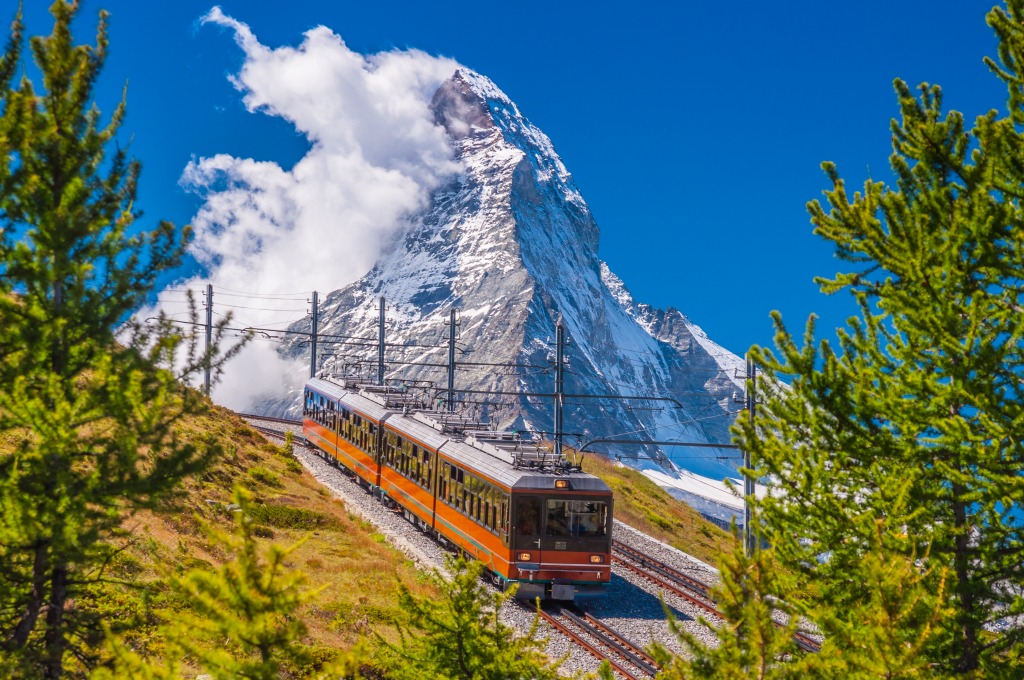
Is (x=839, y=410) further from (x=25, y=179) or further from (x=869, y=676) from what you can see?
(x=25, y=179)

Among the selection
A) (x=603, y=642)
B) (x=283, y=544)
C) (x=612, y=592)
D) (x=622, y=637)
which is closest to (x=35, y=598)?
(x=283, y=544)

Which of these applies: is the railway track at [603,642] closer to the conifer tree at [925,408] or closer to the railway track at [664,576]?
the railway track at [664,576]

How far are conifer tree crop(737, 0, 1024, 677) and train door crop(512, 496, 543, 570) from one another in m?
10.00

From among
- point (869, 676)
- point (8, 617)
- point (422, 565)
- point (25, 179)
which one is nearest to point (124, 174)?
point (25, 179)

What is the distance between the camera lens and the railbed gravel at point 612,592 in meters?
16.5

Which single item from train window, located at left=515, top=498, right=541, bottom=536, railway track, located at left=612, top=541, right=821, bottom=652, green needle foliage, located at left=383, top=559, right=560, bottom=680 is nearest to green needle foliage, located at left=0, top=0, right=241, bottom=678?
green needle foliage, located at left=383, top=559, right=560, bottom=680

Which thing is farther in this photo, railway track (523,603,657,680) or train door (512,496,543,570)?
train door (512,496,543,570)

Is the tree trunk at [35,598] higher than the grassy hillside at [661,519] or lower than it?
higher

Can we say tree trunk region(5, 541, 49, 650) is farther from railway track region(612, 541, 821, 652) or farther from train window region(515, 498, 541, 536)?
railway track region(612, 541, 821, 652)

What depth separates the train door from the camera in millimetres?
18547

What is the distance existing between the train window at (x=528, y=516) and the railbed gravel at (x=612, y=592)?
168 cm

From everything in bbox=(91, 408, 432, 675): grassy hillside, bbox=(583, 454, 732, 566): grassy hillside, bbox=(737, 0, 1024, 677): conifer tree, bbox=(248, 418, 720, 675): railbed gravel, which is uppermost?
bbox=(737, 0, 1024, 677): conifer tree

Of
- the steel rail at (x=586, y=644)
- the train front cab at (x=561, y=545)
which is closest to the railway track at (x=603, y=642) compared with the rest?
the steel rail at (x=586, y=644)

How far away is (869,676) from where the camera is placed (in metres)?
5.78
